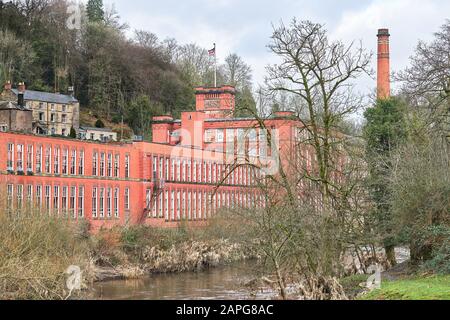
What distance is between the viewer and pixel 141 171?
61.4 m

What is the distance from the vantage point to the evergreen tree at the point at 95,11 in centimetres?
11069

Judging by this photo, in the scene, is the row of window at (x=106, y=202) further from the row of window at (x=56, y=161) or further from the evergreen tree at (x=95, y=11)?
the evergreen tree at (x=95, y=11)

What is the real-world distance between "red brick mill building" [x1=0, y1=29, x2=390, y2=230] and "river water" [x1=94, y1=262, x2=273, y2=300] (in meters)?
4.46

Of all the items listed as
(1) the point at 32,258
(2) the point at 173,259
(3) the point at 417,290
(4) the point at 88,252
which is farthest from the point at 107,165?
(3) the point at 417,290

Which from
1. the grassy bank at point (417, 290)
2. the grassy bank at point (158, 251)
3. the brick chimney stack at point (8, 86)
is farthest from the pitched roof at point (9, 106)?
the grassy bank at point (417, 290)

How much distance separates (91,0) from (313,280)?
9359 cm

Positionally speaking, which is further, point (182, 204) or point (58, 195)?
point (182, 204)

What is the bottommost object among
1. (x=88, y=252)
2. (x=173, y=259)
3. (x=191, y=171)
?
(x=173, y=259)

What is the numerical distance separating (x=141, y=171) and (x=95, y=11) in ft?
183

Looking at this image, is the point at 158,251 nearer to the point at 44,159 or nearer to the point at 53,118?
the point at 44,159

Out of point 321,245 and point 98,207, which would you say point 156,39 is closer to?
point 98,207

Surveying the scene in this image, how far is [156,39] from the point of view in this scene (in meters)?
120

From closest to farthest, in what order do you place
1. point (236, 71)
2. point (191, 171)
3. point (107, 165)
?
point (107, 165) → point (191, 171) → point (236, 71)

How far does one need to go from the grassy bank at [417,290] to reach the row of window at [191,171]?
3540 centimetres
